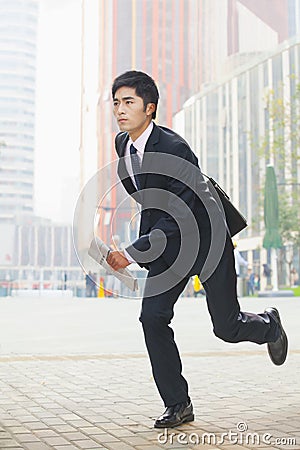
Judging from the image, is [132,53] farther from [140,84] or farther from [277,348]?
[140,84]

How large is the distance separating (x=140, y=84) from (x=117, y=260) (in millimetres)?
591

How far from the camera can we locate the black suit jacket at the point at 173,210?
8.30 ft

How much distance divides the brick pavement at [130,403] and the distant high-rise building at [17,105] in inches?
712

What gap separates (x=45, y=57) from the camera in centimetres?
2691

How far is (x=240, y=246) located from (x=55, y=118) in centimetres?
1053

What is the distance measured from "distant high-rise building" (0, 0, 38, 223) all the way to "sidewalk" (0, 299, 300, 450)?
58.8 ft

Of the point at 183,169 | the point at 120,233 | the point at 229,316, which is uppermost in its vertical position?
the point at 183,169

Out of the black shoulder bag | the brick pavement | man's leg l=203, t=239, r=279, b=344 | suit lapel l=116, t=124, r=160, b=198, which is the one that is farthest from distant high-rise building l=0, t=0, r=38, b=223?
man's leg l=203, t=239, r=279, b=344

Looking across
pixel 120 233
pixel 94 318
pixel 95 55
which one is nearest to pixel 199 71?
pixel 95 55

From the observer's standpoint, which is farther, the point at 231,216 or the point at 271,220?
the point at 271,220

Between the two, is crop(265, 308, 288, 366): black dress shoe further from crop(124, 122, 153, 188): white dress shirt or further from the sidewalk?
crop(124, 122, 153, 188): white dress shirt

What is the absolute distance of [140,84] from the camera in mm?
2623

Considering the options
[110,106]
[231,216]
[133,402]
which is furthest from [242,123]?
[231,216]

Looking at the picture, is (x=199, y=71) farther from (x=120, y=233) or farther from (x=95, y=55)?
(x=120, y=233)
